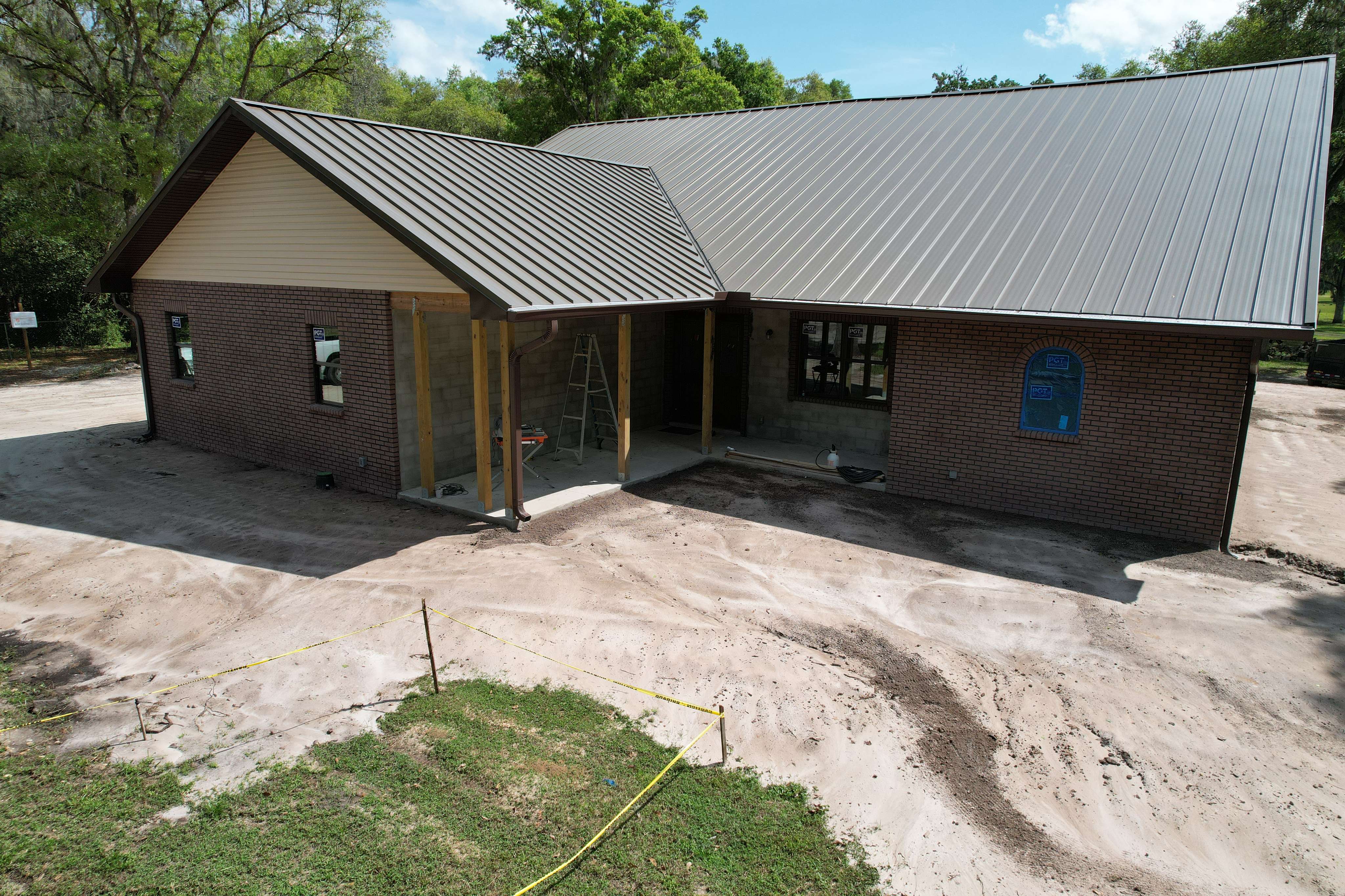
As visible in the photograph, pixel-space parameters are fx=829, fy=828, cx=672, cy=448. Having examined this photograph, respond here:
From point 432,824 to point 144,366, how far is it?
13.5m

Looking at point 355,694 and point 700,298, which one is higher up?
point 700,298

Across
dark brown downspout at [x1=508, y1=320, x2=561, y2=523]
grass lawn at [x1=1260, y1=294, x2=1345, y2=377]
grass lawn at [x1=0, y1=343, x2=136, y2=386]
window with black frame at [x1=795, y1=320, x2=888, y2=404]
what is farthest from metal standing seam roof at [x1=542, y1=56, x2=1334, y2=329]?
grass lawn at [x1=0, y1=343, x2=136, y2=386]

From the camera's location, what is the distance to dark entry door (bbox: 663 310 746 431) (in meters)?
15.1

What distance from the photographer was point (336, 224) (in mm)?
11047

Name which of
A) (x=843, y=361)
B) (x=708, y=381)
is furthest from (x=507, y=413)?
(x=843, y=361)

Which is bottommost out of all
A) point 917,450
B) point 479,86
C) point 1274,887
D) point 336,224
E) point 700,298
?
point 1274,887

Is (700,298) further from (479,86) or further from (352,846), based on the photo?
(479,86)

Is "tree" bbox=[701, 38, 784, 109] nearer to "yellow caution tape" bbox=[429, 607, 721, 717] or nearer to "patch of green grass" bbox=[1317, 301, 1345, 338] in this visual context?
"patch of green grass" bbox=[1317, 301, 1345, 338]

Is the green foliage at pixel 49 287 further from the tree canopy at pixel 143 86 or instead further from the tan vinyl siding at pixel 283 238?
the tan vinyl siding at pixel 283 238

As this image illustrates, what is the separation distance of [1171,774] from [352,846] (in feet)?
17.8

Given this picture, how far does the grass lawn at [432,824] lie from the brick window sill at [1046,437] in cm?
703

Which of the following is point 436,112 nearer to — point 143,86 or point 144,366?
point 143,86

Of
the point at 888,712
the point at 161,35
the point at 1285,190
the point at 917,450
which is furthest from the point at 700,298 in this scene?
the point at 161,35

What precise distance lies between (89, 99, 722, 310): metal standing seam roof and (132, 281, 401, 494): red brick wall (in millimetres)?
1390
